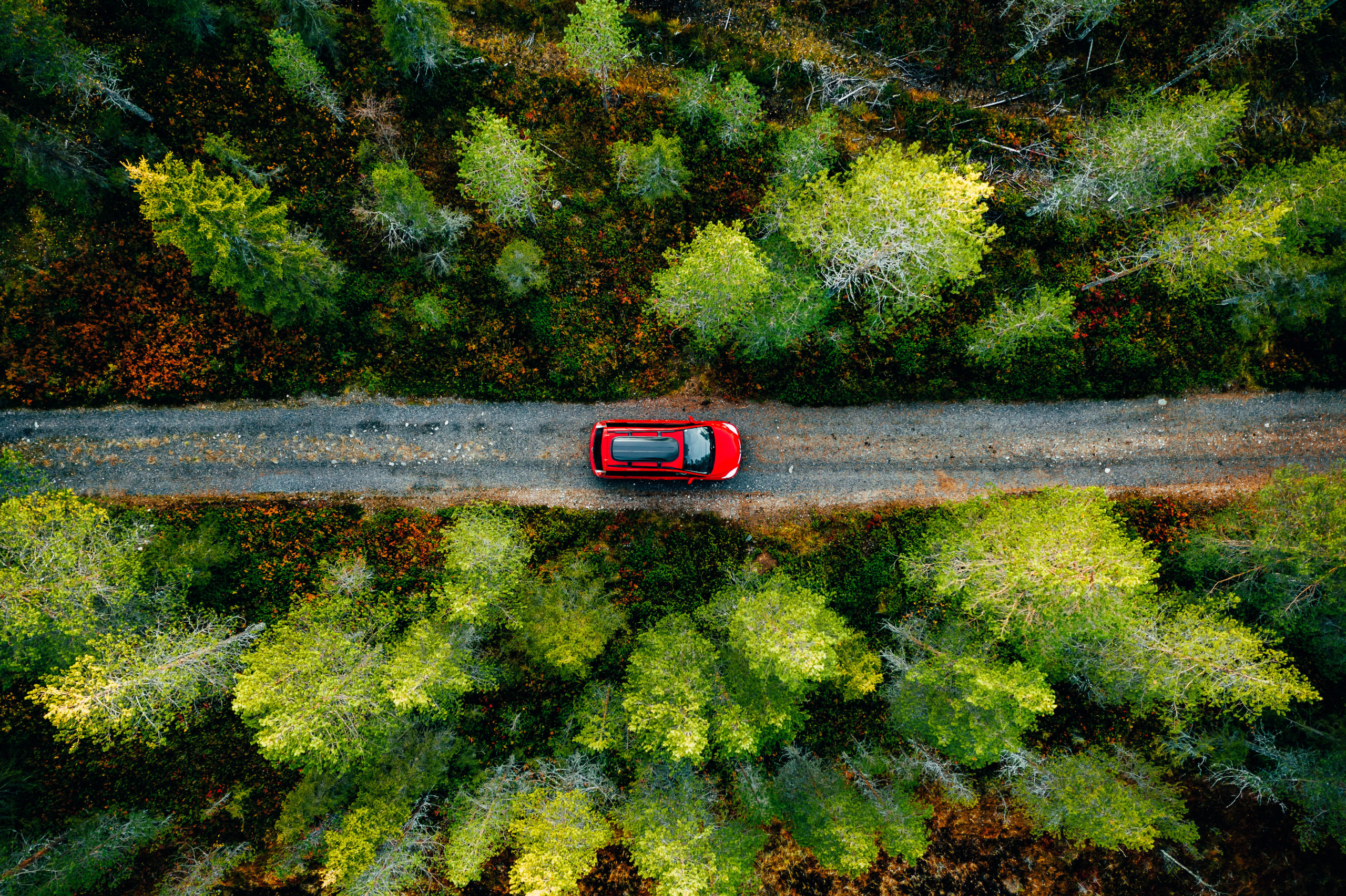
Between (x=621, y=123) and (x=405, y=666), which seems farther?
(x=621, y=123)

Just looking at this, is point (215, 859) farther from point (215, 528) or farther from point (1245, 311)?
point (1245, 311)

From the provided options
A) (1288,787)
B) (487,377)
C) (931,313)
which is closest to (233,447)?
(487,377)

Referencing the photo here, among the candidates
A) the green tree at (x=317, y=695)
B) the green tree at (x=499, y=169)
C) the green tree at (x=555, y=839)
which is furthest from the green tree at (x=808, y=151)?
the green tree at (x=555, y=839)

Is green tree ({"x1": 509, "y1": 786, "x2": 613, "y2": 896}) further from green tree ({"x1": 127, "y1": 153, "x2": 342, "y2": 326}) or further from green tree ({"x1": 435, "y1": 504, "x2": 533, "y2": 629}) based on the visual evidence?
green tree ({"x1": 127, "y1": 153, "x2": 342, "y2": 326})

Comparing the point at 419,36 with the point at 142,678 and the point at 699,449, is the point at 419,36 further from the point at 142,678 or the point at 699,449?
the point at 142,678

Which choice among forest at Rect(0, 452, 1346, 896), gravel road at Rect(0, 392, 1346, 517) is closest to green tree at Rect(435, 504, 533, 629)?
forest at Rect(0, 452, 1346, 896)
